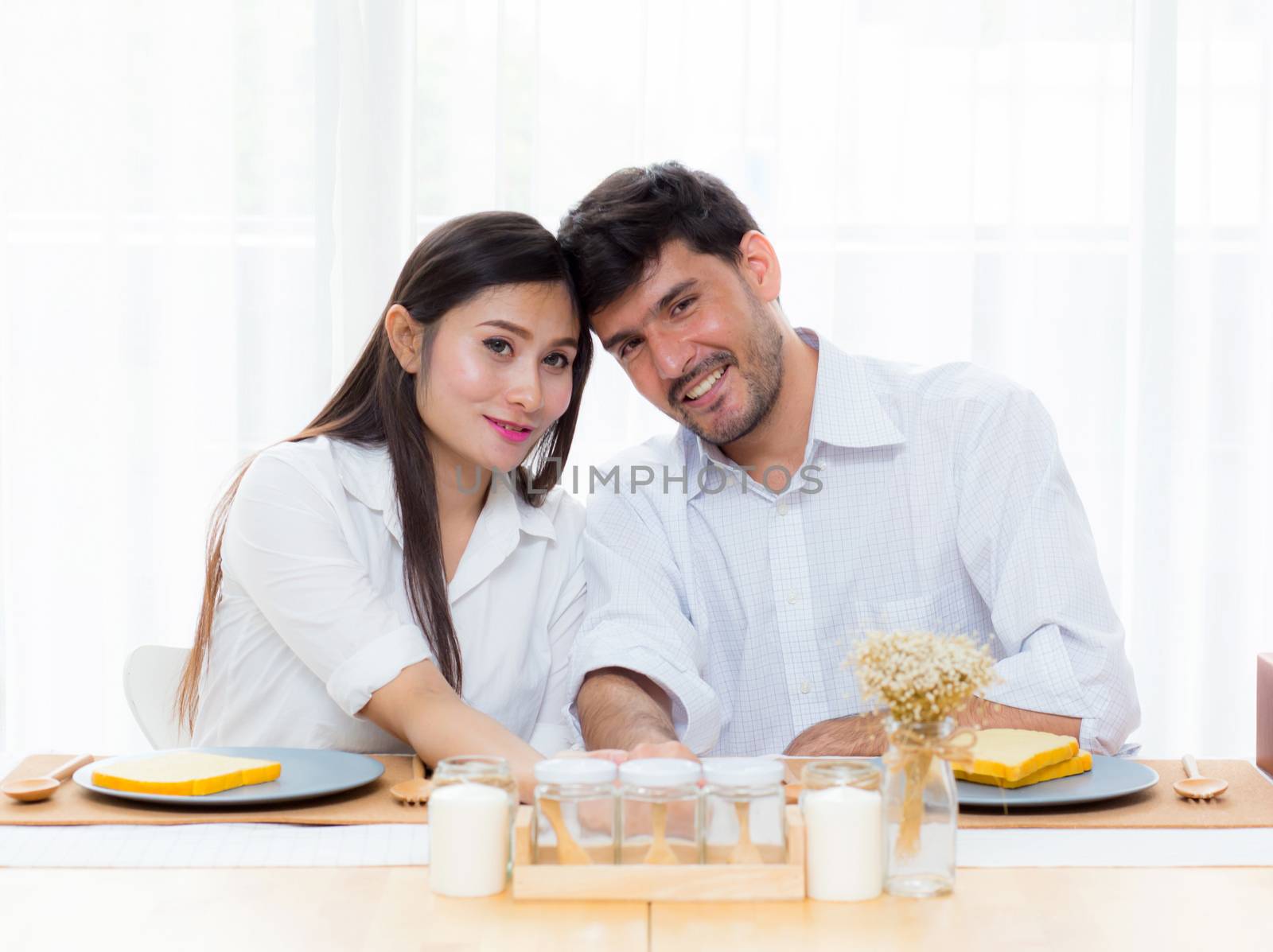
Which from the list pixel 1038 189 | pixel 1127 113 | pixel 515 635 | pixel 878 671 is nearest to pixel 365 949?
pixel 878 671

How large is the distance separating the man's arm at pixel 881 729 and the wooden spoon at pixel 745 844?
520 mm

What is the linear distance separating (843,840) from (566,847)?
0.72ft

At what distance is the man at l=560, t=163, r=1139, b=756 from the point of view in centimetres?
174

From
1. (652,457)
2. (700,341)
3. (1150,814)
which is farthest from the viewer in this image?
(652,457)

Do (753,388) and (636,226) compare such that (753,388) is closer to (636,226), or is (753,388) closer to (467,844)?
(636,226)

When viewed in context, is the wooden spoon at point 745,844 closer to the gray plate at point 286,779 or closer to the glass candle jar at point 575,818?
the glass candle jar at point 575,818

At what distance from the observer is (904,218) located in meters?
2.79

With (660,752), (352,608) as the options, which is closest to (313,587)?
(352,608)

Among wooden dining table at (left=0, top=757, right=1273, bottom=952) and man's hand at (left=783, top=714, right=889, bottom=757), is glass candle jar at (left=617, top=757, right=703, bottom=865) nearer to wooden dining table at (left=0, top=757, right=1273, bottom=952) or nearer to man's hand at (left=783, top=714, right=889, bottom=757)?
wooden dining table at (left=0, top=757, right=1273, bottom=952)

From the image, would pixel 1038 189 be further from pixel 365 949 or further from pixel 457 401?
pixel 365 949

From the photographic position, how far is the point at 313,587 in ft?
5.13

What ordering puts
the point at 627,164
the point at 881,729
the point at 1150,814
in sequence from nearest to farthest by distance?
the point at 1150,814, the point at 881,729, the point at 627,164

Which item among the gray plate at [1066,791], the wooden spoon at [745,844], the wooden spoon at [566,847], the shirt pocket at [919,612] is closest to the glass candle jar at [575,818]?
the wooden spoon at [566,847]

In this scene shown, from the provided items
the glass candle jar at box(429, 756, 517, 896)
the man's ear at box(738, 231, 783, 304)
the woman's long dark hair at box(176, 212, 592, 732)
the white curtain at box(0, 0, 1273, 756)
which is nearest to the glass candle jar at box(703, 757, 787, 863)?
the glass candle jar at box(429, 756, 517, 896)
